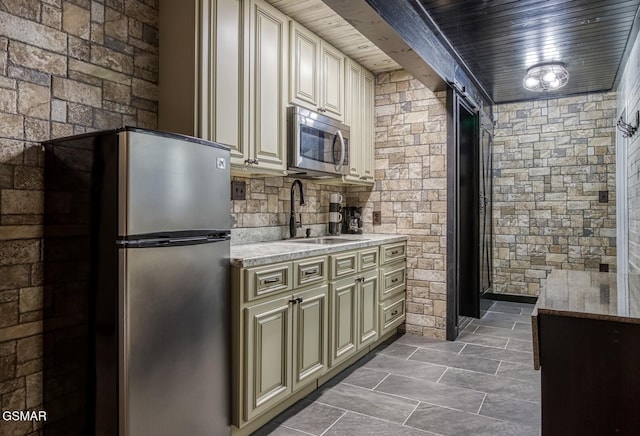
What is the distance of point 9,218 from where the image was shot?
1782 mm

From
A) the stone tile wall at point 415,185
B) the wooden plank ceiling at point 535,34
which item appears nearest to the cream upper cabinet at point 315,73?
the stone tile wall at point 415,185

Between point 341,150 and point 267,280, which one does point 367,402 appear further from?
point 341,150

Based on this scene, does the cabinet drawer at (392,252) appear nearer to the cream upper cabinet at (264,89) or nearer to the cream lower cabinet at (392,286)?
the cream lower cabinet at (392,286)

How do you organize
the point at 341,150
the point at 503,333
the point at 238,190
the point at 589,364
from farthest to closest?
the point at 503,333
the point at 341,150
the point at 238,190
the point at 589,364

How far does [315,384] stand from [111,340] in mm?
1507

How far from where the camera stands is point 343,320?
290cm

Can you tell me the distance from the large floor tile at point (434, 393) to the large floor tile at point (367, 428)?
37 cm

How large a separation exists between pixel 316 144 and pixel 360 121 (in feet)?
2.96

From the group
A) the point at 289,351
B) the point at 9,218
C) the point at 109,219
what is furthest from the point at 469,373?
the point at 9,218

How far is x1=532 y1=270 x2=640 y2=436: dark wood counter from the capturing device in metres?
1.36

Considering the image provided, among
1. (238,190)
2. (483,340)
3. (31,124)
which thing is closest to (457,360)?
(483,340)

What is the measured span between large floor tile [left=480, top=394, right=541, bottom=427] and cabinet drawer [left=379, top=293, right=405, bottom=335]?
3.40 feet

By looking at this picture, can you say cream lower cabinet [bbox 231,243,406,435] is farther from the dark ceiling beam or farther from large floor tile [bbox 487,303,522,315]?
large floor tile [bbox 487,303,522,315]

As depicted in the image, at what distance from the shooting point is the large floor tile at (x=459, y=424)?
2208mm
